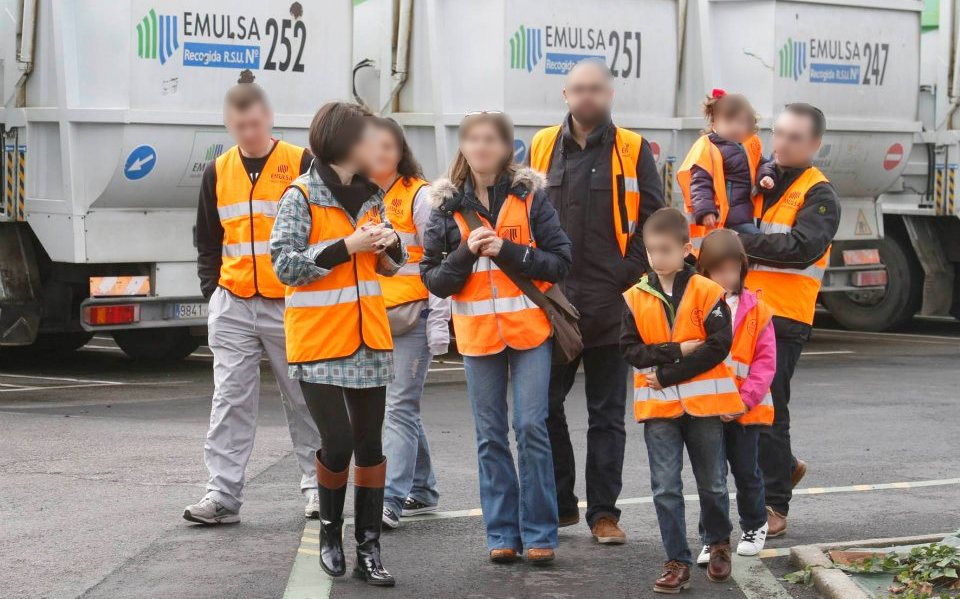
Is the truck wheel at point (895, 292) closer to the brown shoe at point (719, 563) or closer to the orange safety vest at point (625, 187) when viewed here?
the orange safety vest at point (625, 187)

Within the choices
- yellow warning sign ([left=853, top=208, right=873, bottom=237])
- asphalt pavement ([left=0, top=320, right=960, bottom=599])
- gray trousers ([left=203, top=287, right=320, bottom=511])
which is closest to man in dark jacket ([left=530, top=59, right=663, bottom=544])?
asphalt pavement ([left=0, top=320, right=960, bottom=599])

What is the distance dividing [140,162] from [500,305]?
6.20 m

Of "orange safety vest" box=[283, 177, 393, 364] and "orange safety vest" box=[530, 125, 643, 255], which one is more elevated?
"orange safety vest" box=[530, 125, 643, 255]

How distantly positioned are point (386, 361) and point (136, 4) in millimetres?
6300

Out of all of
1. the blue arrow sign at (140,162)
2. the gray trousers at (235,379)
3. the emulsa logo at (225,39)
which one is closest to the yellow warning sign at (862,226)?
the emulsa logo at (225,39)

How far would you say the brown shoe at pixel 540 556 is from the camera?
19.9ft

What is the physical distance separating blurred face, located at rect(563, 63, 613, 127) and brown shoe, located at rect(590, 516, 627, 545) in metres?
1.63

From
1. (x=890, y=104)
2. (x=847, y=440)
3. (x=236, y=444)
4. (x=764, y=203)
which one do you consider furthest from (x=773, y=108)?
(x=236, y=444)

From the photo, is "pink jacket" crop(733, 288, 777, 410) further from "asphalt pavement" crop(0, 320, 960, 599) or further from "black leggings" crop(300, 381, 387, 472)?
"black leggings" crop(300, 381, 387, 472)

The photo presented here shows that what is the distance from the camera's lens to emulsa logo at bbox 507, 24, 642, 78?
12.7 meters

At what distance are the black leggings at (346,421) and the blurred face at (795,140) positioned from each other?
2.07m

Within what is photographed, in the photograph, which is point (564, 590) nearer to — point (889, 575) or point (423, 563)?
point (423, 563)

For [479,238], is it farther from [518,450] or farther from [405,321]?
[405,321]

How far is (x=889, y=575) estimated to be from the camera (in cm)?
570
